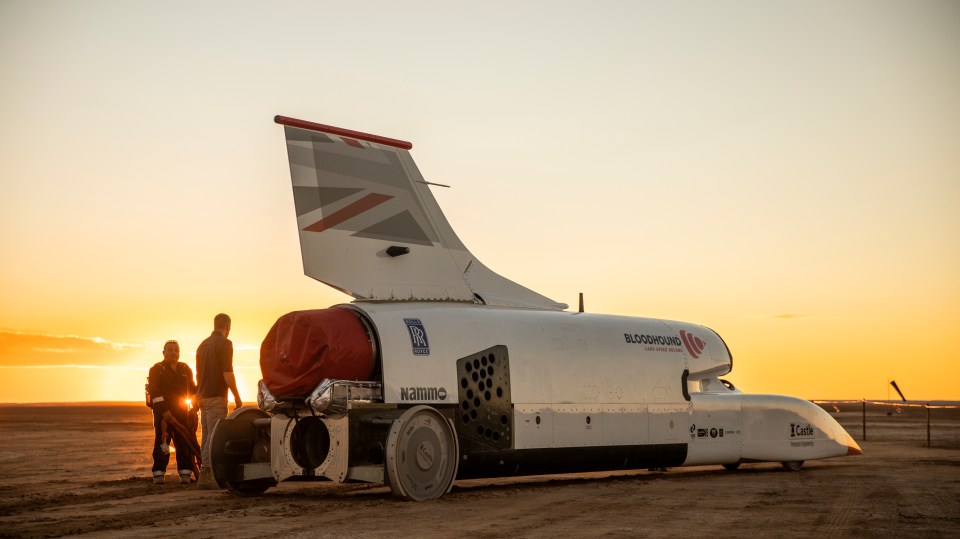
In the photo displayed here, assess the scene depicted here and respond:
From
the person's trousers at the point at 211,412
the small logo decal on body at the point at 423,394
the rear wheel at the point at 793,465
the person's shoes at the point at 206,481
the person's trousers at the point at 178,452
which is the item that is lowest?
the rear wheel at the point at 793,465

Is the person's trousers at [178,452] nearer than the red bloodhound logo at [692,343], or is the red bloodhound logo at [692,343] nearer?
the person's trousers at [178,452]

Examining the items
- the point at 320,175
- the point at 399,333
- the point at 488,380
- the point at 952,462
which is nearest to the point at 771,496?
the point at 488,380

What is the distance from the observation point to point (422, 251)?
16000mm

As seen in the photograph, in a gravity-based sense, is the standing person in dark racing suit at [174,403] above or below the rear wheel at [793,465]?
above

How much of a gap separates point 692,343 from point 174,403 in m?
9.29

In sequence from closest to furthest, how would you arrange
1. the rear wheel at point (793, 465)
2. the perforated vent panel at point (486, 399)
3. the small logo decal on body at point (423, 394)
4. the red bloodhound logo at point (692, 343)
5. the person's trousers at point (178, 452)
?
the small logo decal on body at point (423, 394)
the perforated vent panel at point (486, 399)
the person's trousers at point (178, 452)
the red bloodhound logo at point (692, 343)
the rear wheel at point (793, 465)

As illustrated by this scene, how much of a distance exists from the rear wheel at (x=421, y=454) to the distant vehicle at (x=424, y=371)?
0.07 feet

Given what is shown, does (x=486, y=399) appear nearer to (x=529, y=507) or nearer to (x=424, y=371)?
(x=424, y=371)

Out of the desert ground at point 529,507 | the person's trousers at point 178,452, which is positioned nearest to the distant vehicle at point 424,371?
the desert ground at point 529,507

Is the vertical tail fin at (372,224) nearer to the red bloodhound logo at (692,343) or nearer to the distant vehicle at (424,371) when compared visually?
the distant vehicle at (424,371)

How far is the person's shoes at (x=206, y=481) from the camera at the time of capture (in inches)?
599

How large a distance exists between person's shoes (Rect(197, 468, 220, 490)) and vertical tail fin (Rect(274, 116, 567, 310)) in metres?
3.43

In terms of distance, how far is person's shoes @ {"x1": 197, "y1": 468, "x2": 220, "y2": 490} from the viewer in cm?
1521

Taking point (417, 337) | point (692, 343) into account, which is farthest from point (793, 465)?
point (417, 337)
